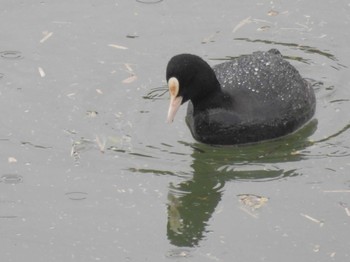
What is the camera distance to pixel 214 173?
902 centimetres

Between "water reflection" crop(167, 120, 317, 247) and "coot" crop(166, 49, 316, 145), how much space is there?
0.32 feet

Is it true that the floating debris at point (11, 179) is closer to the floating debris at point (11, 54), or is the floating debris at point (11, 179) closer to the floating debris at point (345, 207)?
the floating debris at point (11, 54)

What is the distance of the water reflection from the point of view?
8.43 metres

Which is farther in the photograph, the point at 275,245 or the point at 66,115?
the point at 66,115

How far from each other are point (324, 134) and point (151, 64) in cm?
168

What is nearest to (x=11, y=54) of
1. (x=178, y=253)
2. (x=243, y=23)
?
(x=243, y=23)

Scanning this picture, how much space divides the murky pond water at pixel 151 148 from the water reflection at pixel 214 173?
1 cm

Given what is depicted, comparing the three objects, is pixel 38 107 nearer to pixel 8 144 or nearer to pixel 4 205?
pixel 8 144

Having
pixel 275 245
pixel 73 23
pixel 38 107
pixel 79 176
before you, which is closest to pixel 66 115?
pixel 38 107

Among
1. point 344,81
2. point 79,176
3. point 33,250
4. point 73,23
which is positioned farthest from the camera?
point 73,23

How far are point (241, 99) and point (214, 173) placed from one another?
74cm

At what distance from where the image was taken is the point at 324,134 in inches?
372

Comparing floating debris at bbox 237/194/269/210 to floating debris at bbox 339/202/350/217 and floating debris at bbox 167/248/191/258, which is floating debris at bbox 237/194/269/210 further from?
floating debris at bbox 167/248/191/258

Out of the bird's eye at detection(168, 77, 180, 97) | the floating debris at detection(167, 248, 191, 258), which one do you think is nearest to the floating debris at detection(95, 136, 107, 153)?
the bird's eye at detection(168, 77, 180, 97)
